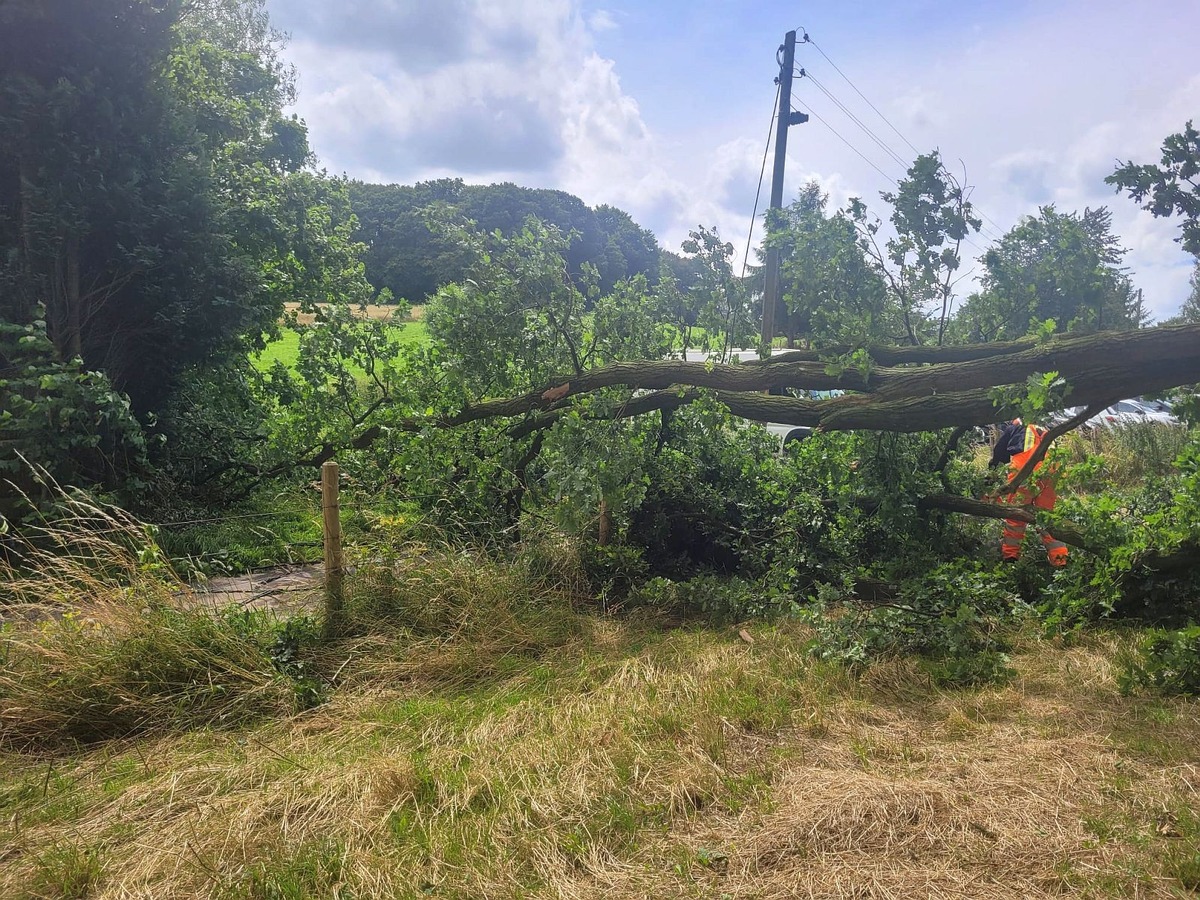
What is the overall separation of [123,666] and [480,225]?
871 centimetres

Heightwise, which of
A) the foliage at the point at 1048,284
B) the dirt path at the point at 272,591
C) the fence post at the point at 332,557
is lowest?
the dirt path at the point at 272,591

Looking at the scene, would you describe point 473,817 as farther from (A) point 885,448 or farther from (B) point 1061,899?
(A) point 885,448

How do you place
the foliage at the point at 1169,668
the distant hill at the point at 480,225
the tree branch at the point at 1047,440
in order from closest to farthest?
1. the foliage at the point at 1169,668
2. the tree branch at the point at 1047,440
3. the distant hill at the point at 480,225

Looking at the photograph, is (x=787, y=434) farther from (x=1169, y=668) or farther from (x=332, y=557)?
(x=332, y=557)

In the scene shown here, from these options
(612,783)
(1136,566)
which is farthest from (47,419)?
(1136,566)

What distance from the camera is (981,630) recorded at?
4.93 metres

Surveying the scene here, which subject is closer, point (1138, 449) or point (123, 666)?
point (123, 666)

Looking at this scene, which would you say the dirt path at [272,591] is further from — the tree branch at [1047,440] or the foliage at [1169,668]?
the tree branch at [1047,440]

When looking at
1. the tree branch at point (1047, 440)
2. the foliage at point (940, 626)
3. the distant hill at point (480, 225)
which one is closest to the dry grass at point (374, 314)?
the distant hill at point (480, 225)

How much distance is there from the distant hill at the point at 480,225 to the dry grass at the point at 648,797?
212 inches

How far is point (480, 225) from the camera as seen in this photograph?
1148 centimetres

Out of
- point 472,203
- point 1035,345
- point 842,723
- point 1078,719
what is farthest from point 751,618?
point 472,203

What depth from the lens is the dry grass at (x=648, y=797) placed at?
260cm

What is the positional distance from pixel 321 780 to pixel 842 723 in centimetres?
236
